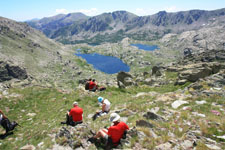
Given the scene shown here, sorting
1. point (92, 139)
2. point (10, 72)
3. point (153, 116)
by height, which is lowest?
point (10, 72)

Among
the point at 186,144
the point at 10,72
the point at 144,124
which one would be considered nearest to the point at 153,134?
the point at 144,124

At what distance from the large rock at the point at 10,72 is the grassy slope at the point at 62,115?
190 m

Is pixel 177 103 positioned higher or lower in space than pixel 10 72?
higher

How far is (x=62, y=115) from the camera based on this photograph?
18.9 meters

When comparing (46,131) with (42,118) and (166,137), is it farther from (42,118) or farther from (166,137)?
(166,137)

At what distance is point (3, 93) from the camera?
87.2 ft

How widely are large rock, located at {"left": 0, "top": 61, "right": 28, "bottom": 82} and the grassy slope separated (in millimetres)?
189577

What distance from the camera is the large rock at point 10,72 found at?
183375 mm

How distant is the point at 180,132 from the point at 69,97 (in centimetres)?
2036

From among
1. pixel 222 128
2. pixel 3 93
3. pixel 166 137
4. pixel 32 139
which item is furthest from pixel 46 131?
pixel 3 93

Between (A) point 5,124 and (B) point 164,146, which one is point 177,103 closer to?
(B) point 164,146

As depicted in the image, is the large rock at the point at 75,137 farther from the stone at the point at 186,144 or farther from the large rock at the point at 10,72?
the large rock at the point at 10,72

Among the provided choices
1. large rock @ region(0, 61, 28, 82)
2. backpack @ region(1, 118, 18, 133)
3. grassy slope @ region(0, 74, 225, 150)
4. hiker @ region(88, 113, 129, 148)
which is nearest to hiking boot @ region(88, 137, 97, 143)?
hiker @ region(88, 113, 129, 148)

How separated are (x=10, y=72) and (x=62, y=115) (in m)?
213
